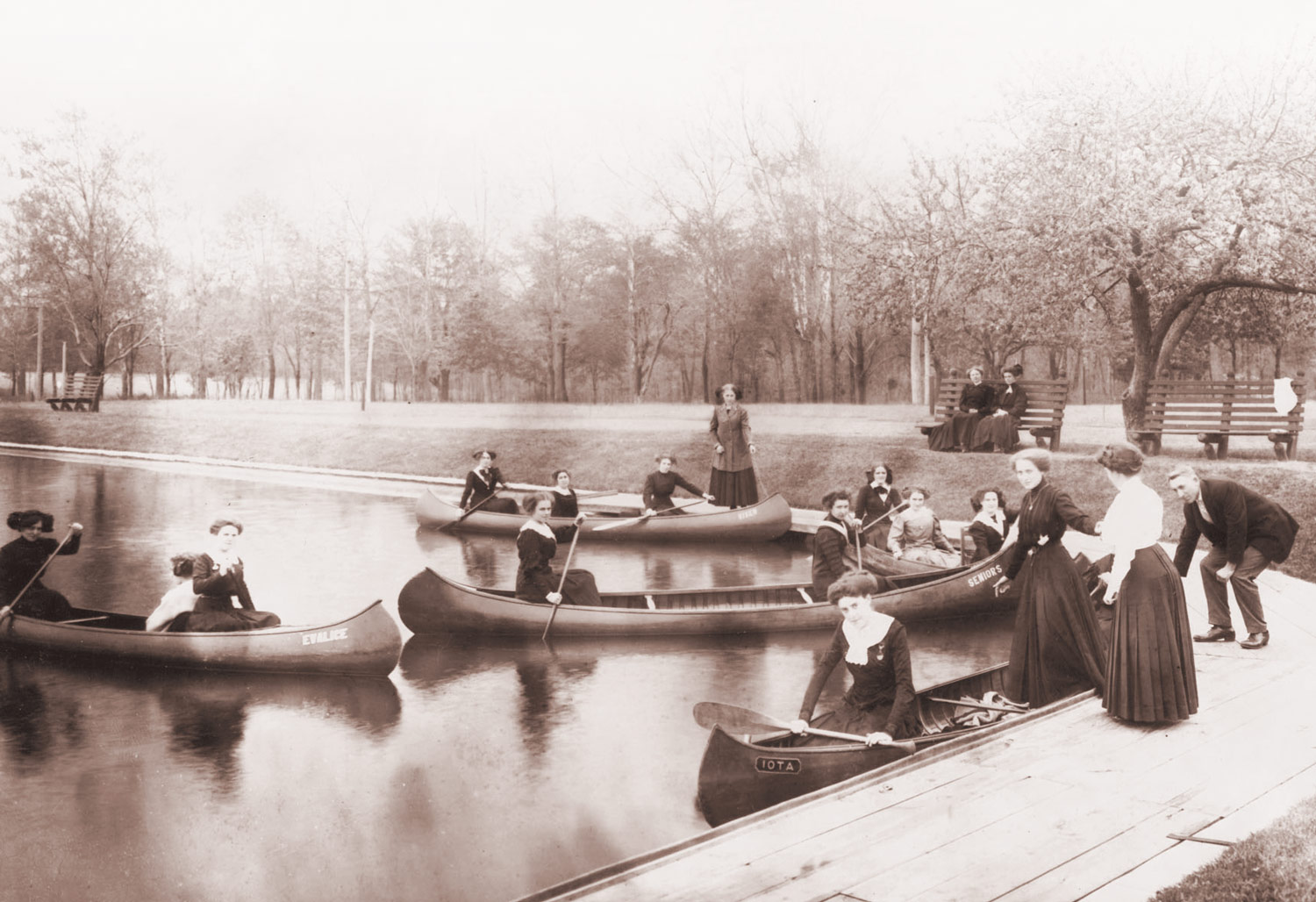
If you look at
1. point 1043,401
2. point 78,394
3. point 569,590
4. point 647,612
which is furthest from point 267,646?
point 1043,401

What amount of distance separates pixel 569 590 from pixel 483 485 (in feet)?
13.3

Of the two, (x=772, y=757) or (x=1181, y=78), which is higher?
(x=1181, y=78)

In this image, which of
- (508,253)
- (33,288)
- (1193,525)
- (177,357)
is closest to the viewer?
(1193,525)

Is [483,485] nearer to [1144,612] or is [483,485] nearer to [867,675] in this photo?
[867,675]

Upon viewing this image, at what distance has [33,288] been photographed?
7.26 metres

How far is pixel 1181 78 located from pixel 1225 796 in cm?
874

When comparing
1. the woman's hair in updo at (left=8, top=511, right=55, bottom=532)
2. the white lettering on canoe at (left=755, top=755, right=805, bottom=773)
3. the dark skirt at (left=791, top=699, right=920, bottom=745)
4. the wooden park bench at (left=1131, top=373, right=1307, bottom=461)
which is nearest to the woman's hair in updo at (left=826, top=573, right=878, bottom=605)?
the dark skirt at (left=791, top=699, right=920, bottom=745)

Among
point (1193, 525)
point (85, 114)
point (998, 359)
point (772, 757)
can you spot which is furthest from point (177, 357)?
point (998, 359)

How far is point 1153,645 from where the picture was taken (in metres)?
4.32

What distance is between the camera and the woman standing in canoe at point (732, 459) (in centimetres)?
1162

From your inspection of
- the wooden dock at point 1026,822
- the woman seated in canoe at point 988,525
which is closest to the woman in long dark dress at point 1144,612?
the wooden dock at point 1026,822

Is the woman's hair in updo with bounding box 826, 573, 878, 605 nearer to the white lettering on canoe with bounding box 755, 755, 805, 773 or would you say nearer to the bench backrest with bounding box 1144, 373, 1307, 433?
the white lettering on canoe with bounding box 755, 755, 805, 773

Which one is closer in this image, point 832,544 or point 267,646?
point 267,646

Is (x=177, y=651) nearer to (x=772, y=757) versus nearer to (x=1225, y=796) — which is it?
(x=772, y=757)
